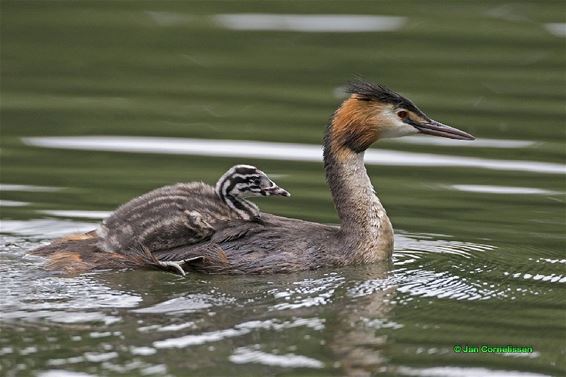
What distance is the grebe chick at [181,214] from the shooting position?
38.9 ft

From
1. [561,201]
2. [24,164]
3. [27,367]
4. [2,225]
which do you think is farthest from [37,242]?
[561,201]

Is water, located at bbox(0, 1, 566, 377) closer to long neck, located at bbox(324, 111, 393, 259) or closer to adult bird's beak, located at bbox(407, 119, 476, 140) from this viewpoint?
long neck, located at bbox(324, 111, 393, 259)

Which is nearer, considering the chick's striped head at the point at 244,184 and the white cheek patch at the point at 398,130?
the chick's striped head at the point at 244,184

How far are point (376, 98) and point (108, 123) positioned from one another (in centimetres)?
523

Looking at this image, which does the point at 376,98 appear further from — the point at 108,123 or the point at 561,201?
the point at 108,123

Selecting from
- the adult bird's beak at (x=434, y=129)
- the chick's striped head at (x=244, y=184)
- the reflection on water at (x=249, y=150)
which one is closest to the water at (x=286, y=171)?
the reflection on water at (x=249, y=150)

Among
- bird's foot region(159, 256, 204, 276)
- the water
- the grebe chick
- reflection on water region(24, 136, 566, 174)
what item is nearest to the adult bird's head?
the grebe chick

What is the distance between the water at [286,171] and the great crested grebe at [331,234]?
0.58ft

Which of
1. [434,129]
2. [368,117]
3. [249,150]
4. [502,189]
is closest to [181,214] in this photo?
[368,117]

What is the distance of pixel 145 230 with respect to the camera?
1188 centimetres

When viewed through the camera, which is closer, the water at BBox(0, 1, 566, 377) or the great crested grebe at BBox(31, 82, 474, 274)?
the water at BBox(0, 1, 566, 377)

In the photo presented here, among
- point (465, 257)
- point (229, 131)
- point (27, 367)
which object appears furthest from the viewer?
point (229, 131)

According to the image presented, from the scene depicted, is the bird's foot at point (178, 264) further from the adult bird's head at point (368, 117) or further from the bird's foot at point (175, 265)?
the adult bird's head at point (368, 117)

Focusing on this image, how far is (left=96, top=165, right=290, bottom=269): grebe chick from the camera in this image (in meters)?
11.9
